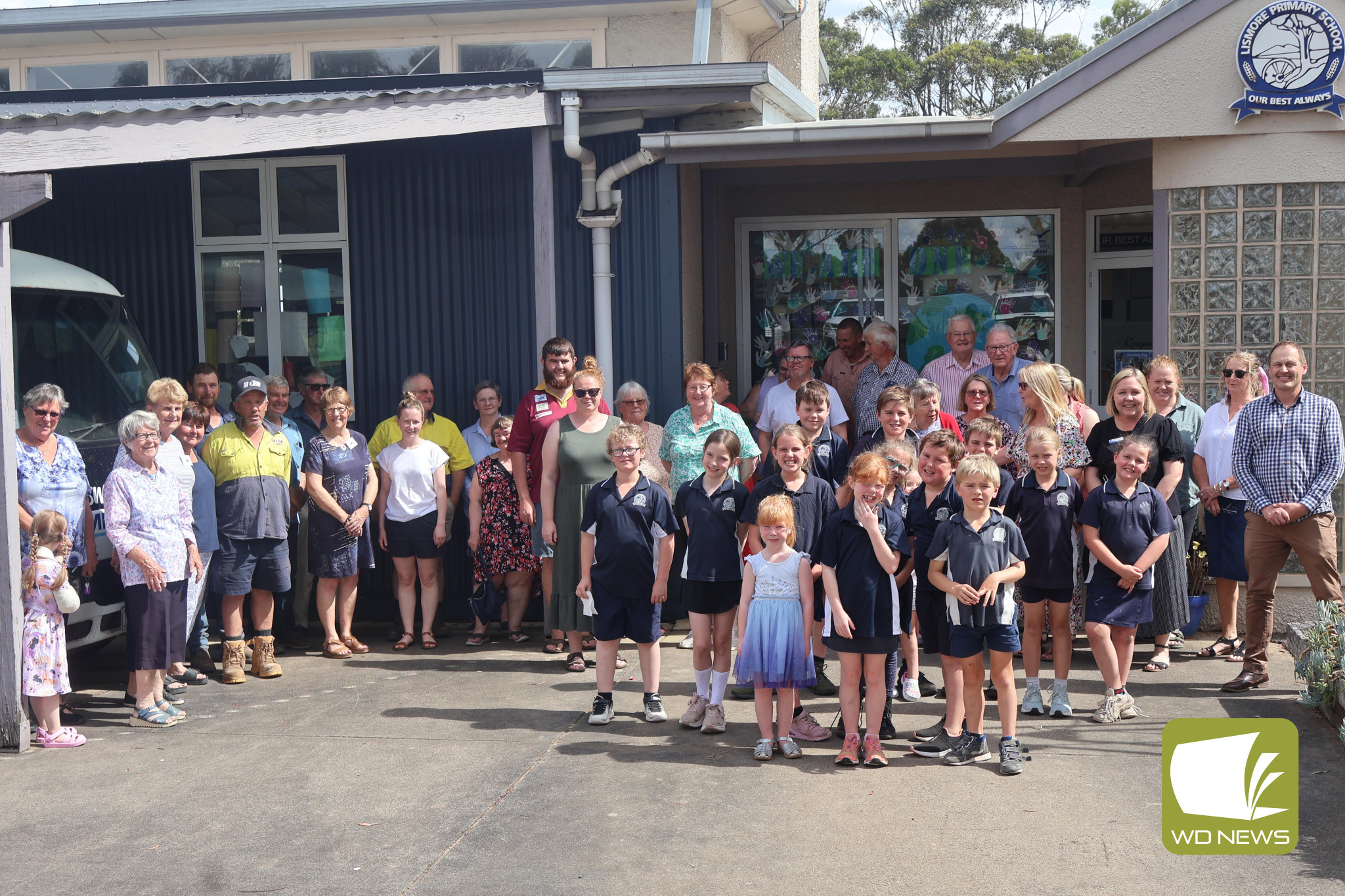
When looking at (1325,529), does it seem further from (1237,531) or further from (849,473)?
(849,473)

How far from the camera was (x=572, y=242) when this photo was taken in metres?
8.66

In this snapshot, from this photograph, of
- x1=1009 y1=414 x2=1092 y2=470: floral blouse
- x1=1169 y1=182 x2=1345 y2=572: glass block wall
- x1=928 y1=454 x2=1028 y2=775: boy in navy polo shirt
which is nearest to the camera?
x1=928 y1=454 x2=1028 y2=775: boy in navy polo shirt

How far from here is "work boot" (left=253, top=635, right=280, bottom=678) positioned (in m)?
7.29

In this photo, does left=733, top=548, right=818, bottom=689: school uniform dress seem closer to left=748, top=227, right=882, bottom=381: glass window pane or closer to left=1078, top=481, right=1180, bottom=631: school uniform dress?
left=1078, top=481, right=1180, bottom=631: school uniform dress

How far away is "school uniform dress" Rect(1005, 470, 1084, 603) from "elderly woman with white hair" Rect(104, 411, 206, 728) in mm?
4258

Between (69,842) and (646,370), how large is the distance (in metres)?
4.89

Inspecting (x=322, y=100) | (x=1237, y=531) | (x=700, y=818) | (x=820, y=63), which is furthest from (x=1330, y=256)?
(x=820, y=63)

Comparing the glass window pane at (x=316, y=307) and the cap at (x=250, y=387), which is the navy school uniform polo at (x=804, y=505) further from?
the glass window pane at (x=316, y=307)

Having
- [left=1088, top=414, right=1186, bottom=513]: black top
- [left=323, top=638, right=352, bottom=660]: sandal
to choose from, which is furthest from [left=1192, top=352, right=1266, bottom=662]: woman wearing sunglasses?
[left=323, top=638, right=352, bottom=660]: sandal

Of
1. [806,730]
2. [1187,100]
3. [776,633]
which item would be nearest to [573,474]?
[776,633]

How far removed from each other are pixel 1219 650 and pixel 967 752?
2.66 m

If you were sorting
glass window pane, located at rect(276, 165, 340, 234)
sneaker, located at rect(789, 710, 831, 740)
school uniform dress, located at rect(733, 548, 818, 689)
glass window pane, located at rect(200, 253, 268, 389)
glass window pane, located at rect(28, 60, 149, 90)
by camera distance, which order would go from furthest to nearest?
glass window pane, located at rect(28, 60, 149, 90) → glass window pane, located at rect(200, 253, 268, 389) → glass window pane, located at rect(276, 165, 340, 234) → sneaker, located at rect(789, 710, 831, 740) → school uniform dress, located at rect(733, 548, 818, 689)

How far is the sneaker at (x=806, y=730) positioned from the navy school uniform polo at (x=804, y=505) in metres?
0.79

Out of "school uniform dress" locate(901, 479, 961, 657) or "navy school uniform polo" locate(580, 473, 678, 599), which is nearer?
"school uniform dress" locate(901, 479, 961, 657)
